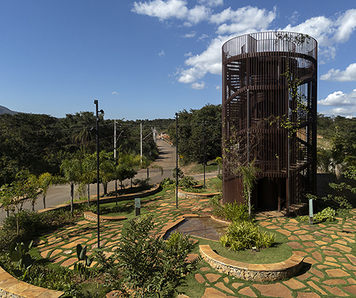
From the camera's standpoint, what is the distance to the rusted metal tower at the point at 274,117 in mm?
10875

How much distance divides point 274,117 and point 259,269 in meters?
7.44

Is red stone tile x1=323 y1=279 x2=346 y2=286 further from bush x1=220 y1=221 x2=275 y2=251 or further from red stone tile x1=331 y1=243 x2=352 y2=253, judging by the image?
red stone tile x1=331 y1=243 x2=352 y2=253

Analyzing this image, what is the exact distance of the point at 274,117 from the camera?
10992 mm

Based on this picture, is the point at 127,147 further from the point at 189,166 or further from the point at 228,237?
the point at 228,237

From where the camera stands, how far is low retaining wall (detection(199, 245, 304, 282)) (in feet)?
18.4

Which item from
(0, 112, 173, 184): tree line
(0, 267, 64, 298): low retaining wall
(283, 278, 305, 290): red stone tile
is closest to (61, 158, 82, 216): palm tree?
(0, 267, 64, 298): low retaining wall

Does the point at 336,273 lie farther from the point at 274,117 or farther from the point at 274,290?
the point at 274,117

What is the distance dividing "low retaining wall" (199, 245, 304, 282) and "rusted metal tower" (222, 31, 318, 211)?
5198 mm

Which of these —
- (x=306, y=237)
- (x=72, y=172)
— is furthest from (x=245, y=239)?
(x=72, y=172)

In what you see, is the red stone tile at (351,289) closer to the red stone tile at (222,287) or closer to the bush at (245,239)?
the bush at (245,239)

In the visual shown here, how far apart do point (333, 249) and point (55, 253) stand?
8.94 metres

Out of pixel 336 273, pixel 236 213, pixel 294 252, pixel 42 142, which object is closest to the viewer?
pixel 336 273

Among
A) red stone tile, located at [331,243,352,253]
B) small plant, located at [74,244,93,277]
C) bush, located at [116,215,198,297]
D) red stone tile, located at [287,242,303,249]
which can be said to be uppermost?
bush, located at [116,215,198,297]

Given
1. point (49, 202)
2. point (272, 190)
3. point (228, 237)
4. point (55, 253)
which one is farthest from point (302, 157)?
point (49, 202)
